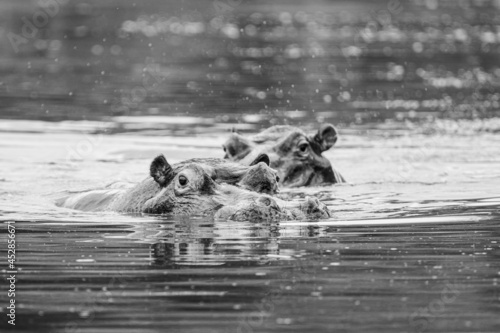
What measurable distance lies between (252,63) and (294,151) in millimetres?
18428

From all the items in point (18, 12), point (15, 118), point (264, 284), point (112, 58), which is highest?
point (18, 12)

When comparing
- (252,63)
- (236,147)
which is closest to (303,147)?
(236,147)

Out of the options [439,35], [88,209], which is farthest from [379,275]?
[439,35]

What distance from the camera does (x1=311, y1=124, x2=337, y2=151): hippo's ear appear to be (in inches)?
614

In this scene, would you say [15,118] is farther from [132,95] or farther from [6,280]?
[6,280]

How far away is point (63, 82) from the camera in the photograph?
2962 centimetres

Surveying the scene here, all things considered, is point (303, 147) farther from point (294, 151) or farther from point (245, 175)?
point (245, 175)

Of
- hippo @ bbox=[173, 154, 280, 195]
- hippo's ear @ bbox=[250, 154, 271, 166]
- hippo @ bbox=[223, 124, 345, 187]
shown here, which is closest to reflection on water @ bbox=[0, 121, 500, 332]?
hippo @ bbox=[223, 124, 345, 187]

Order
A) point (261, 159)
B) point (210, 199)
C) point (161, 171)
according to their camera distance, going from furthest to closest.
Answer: point (261, 159)
point (161, 171)
point (210, 199)

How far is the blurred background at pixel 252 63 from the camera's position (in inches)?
976

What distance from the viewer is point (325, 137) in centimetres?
1572

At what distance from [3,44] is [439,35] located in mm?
15015

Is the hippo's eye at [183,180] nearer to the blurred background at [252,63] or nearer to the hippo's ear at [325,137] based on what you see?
the hippo's ear at [325,137]

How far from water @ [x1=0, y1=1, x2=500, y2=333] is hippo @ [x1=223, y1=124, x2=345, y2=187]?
0.35 m
